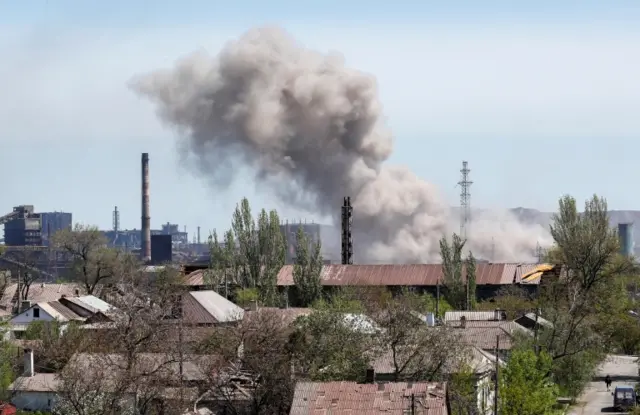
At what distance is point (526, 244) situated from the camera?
12112 cm

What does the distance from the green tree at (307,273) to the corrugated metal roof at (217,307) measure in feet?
60.1

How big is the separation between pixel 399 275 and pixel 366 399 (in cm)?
5486

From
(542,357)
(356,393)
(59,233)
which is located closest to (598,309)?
(542,357)

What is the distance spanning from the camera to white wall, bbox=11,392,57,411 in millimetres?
41844

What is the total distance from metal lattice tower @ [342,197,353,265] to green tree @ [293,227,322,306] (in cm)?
1297

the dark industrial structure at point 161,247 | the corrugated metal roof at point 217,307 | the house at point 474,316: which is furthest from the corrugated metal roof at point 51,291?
the dark industrial structure at point 161,247

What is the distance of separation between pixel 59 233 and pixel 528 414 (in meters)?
67.4

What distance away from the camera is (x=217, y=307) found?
189ft

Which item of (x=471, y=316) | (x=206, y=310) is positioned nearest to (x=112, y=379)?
(x=206, y=310)

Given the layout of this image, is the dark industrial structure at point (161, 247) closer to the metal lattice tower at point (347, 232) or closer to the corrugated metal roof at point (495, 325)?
the metal lattice tower at point (347, 232)

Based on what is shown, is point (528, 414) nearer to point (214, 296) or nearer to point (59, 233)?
point (214, 296)

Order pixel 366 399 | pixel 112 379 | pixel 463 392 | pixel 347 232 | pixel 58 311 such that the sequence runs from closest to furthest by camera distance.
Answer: pixel 366 399 < pixel 112 379 < pixel 463 392 < pixel 58 311 < pixel 347 232

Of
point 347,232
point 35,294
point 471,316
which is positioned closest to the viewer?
point 471,316

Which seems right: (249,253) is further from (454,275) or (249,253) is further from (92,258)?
(92,258)
